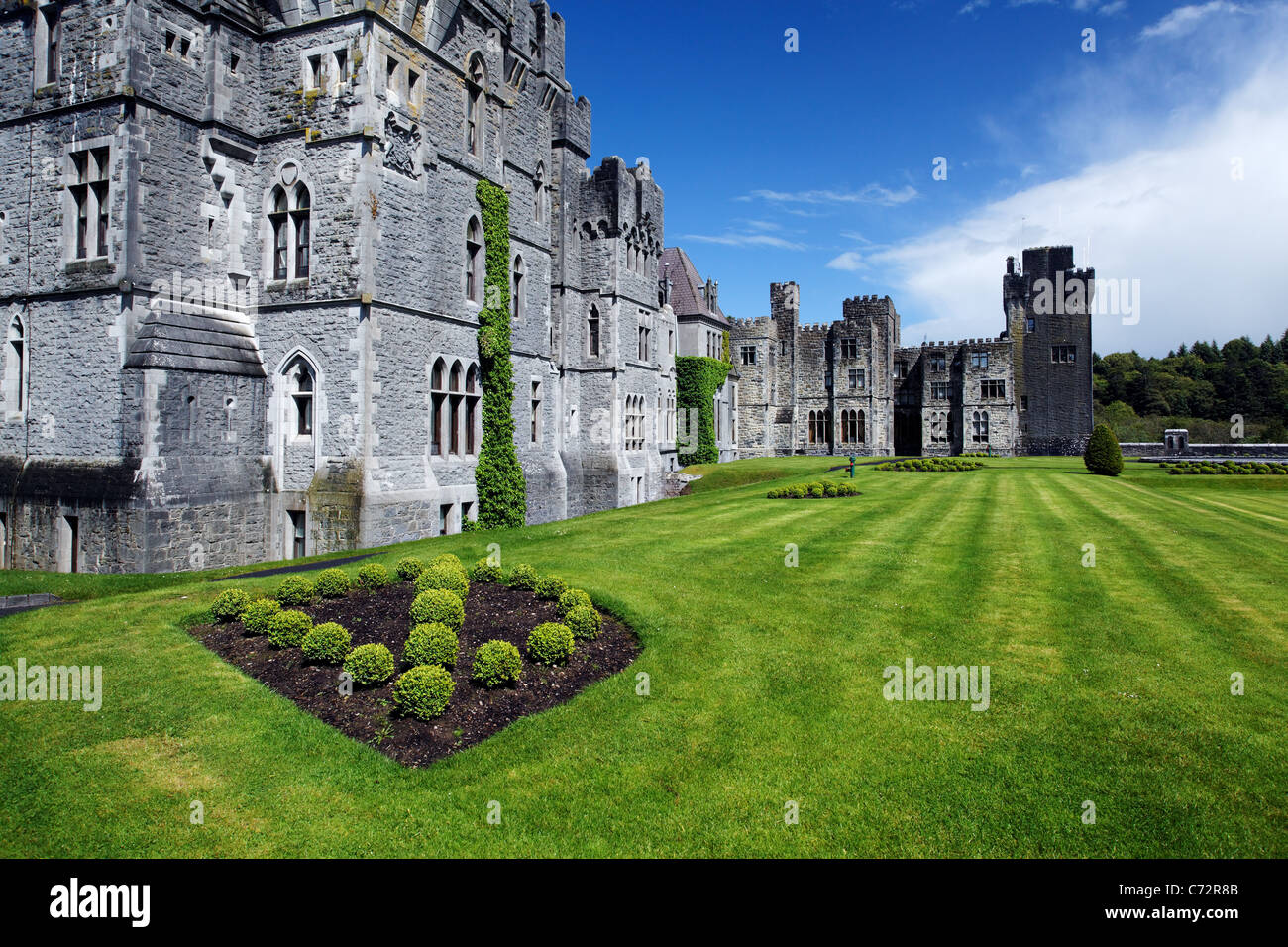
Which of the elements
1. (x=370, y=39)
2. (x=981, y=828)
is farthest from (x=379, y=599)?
(x=370, y=39)

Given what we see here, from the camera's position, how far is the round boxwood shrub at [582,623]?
10.4 metres

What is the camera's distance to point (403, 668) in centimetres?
919

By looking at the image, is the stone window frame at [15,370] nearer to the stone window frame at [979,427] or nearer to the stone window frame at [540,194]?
the stone window frame at [540,194]

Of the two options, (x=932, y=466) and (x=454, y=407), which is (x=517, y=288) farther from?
(x=932, y=466)

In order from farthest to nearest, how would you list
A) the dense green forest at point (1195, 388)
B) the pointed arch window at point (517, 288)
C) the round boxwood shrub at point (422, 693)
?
the dense green forest at point (1195, 388) < the pointed arch window at point (517, 288) < the round boxwood shrub at point (422, 693)

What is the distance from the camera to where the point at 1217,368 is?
8938 cm

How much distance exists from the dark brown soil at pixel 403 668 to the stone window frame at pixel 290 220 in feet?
39.9

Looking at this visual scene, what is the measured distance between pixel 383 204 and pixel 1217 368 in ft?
343

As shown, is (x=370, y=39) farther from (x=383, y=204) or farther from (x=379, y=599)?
(x=379, y=599)

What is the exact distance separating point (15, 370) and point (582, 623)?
64.1 feet

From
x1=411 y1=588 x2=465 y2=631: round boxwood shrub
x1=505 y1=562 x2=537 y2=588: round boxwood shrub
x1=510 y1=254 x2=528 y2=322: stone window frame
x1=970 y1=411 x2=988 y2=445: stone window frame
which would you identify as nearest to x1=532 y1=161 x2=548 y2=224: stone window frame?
x1=510 y1=254 x2=528 y2=322: stone window frame

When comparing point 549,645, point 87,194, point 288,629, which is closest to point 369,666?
point 288,629

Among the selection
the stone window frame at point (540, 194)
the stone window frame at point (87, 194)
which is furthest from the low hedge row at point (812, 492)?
the stone window frame at point (87, 194)
